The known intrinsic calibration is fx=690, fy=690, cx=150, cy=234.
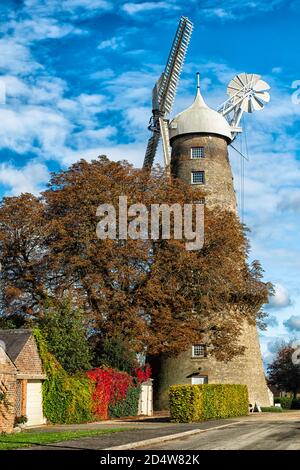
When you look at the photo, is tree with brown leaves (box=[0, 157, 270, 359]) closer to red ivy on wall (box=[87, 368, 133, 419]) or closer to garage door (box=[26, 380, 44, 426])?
red ivy on wall (box=[87, 368, 133, 419])

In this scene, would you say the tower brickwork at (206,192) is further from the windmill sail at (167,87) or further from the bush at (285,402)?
the bush at (285,402)

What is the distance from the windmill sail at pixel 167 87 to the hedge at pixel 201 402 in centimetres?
2076

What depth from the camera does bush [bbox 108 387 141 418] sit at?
1453 inches

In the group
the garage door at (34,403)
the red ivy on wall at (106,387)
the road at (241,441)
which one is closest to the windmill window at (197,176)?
the red ivy on wall at (106,387)

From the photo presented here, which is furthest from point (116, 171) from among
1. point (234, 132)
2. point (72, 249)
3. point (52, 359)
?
point (234, 132)

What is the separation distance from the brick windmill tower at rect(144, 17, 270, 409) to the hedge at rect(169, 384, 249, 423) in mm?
8998

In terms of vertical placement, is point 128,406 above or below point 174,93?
below

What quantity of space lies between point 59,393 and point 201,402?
6889mm

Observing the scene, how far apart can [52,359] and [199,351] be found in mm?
16843

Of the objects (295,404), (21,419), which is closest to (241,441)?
(21,419)

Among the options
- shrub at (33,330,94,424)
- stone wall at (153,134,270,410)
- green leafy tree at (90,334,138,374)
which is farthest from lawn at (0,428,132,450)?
stone wall at (153,134,270,410)

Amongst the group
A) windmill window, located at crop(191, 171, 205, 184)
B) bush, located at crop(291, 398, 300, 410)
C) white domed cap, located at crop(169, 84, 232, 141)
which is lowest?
bush, located at crop(291, 398, 300, 410)

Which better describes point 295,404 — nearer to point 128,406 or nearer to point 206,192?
point 206,192

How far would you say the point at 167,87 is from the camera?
53938 mm
